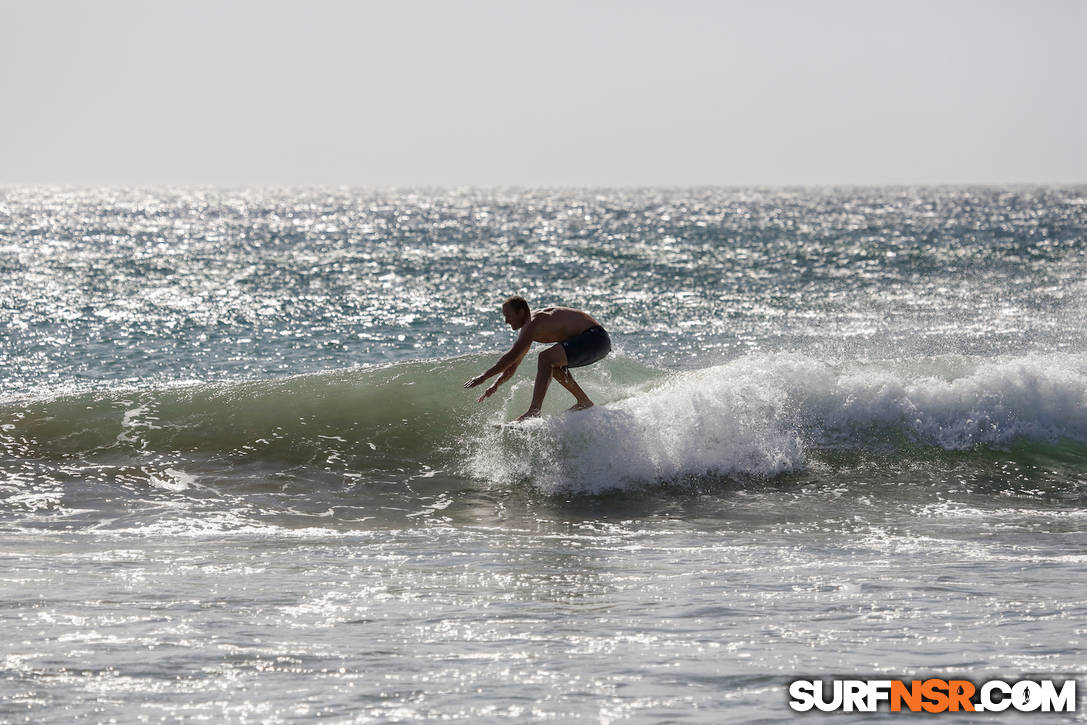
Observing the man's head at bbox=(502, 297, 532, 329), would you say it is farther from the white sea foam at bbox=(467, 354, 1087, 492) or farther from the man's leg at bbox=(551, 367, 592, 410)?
the white sea foam at bbox=(467, 354, 1087, 492)

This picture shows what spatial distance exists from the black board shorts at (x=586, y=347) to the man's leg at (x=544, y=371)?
0.08 meters

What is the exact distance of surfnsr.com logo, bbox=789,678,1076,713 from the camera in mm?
4188

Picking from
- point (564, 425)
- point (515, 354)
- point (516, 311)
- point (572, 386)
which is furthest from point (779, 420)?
point (516, 311)

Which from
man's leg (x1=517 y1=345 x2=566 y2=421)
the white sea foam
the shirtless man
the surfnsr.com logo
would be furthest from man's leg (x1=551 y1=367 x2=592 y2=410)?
the surfnsr.com logo

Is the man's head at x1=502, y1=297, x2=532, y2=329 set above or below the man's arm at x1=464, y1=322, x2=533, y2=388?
above

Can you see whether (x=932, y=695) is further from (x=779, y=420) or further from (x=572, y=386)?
(x=779, y=420)

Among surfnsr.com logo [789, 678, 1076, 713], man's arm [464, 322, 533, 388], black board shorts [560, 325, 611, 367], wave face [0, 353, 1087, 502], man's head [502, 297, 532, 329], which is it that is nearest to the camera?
surfnsr.com logo [789, 678, 1076, 713]

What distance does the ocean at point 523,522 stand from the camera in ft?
15.0

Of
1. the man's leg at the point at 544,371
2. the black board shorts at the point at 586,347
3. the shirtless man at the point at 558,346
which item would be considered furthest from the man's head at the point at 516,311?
the black board shorts at the point at 586,347

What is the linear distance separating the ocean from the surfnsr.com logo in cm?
8

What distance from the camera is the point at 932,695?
4.29 metres

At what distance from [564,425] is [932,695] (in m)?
5.32

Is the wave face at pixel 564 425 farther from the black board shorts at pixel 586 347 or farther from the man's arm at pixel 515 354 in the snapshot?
the man's arm at pixel 515 354

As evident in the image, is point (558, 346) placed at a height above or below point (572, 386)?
above
